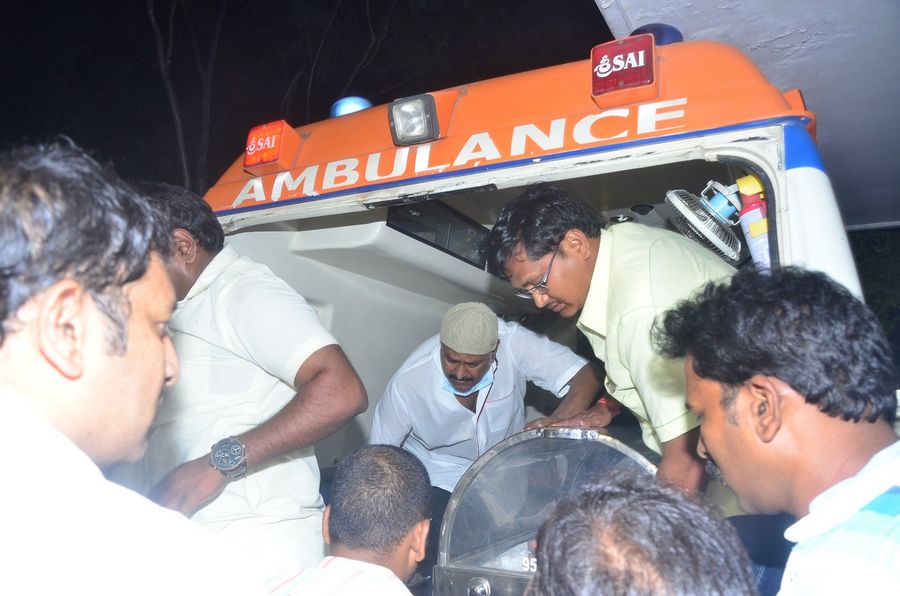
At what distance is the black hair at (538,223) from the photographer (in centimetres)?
243

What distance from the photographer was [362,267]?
12.0ft

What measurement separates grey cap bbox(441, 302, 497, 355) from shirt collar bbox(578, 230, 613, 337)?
3.59ft

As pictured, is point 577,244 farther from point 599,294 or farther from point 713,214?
point 713,214

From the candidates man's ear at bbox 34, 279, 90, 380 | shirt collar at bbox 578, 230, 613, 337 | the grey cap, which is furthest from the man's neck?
the grey cap

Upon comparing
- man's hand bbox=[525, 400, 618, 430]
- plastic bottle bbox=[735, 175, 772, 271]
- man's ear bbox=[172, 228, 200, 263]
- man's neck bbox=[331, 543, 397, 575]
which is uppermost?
man's ear bbox=[172, 228, 200, 263]

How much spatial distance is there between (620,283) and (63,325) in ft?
5.25

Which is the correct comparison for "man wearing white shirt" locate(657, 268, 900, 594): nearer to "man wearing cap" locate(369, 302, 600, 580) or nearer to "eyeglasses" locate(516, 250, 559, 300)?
"eyeglasses" locate(516, 250, 559, 300)

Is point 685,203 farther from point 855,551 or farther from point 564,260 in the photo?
point 855,551

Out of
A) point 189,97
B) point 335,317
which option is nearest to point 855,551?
point 335,317

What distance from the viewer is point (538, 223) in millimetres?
2445

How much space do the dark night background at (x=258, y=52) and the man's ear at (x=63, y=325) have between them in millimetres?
8677

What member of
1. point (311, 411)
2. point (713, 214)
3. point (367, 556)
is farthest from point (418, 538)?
point (713, 214)

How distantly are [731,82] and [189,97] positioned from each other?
1006cm

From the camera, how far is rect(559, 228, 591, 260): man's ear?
240 cm
